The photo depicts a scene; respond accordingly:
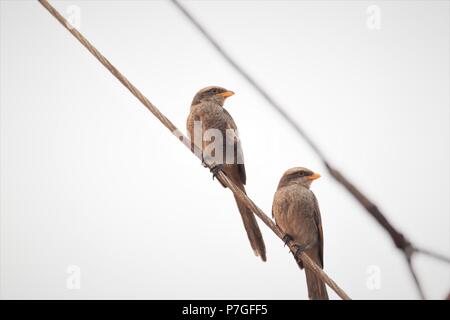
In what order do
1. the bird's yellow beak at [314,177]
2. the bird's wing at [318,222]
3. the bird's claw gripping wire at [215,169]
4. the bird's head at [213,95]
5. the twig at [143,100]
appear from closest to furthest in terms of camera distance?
the twig at [143,100] → the bird's claw gripping wire at [215,169] → the bird's wing at [318,222] → the bird's yellow beak at [314,177] → the bird's head at [213,95]

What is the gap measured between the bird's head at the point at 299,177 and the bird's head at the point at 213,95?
1166 millimetres

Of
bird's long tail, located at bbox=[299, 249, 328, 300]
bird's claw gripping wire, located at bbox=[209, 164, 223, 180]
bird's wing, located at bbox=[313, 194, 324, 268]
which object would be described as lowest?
bird's long tail, located at bbox=[299, 249, 328, 300]

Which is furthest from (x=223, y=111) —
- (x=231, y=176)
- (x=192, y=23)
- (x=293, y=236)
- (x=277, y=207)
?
(x=192, y=23)

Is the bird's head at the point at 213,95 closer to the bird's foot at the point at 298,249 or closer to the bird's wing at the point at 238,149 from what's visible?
the bird's wing at the point at 238,149

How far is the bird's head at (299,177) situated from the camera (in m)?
5.71

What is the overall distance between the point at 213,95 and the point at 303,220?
180 centimetres

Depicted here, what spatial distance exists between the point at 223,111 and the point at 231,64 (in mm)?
4771

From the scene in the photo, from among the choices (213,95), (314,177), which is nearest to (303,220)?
(314,177)

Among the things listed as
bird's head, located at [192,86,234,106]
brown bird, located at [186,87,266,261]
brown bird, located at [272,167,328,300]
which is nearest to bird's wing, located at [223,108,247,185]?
brown bird, located at [186,87,266,261]

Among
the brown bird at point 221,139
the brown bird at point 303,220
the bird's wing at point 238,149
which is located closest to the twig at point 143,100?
the brown bird at point 221,139

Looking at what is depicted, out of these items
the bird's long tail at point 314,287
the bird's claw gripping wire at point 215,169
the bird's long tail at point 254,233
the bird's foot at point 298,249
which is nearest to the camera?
the bird's claw gripping wire at point 215,169

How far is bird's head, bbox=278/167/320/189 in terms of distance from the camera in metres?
5.71

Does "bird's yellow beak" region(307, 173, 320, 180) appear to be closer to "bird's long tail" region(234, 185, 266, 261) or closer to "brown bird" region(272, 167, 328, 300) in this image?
"brown bird" region(272, 167, 328, 300)

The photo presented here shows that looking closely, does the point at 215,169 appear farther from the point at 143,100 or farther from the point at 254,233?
the point at 143,100
